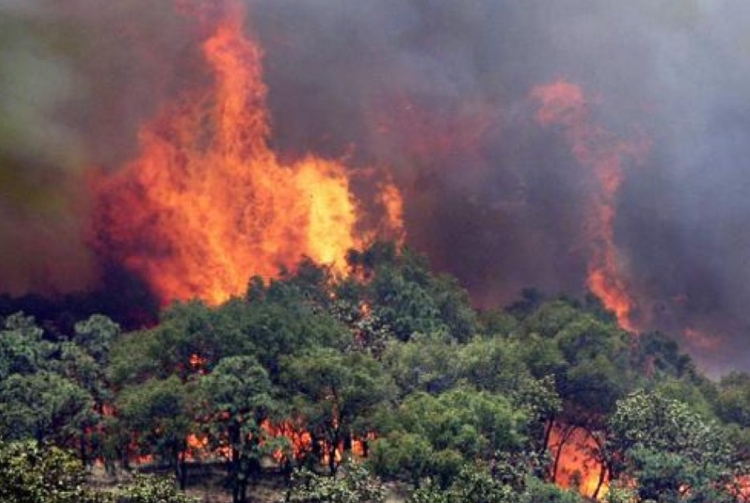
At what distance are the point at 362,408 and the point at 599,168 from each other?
67369 mm

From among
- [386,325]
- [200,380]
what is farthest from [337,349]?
[200,380]

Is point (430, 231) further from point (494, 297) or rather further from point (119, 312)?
point (119, 312)

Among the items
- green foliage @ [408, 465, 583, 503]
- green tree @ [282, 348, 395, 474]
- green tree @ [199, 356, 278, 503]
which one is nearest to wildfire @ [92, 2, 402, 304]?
green tree @ [282, 348, 395, 474]

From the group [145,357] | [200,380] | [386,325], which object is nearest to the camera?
[200,380]

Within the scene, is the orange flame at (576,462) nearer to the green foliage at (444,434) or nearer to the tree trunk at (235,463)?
the green foliage at (444,434)

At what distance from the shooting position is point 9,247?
328 ft

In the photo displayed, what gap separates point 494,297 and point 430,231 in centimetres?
1133

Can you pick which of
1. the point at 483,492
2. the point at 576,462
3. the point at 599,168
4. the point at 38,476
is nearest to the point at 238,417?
the point at 483,492

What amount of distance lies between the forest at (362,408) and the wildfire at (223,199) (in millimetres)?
15656

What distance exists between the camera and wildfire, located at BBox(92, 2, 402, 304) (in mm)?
104125

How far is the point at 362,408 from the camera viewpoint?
69438 millimetres

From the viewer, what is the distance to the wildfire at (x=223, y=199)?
104125 millimetres

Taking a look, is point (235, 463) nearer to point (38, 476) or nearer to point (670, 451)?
point (38, 476)

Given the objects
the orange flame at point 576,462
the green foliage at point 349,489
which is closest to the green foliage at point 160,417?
the green foliage at point 349,489
